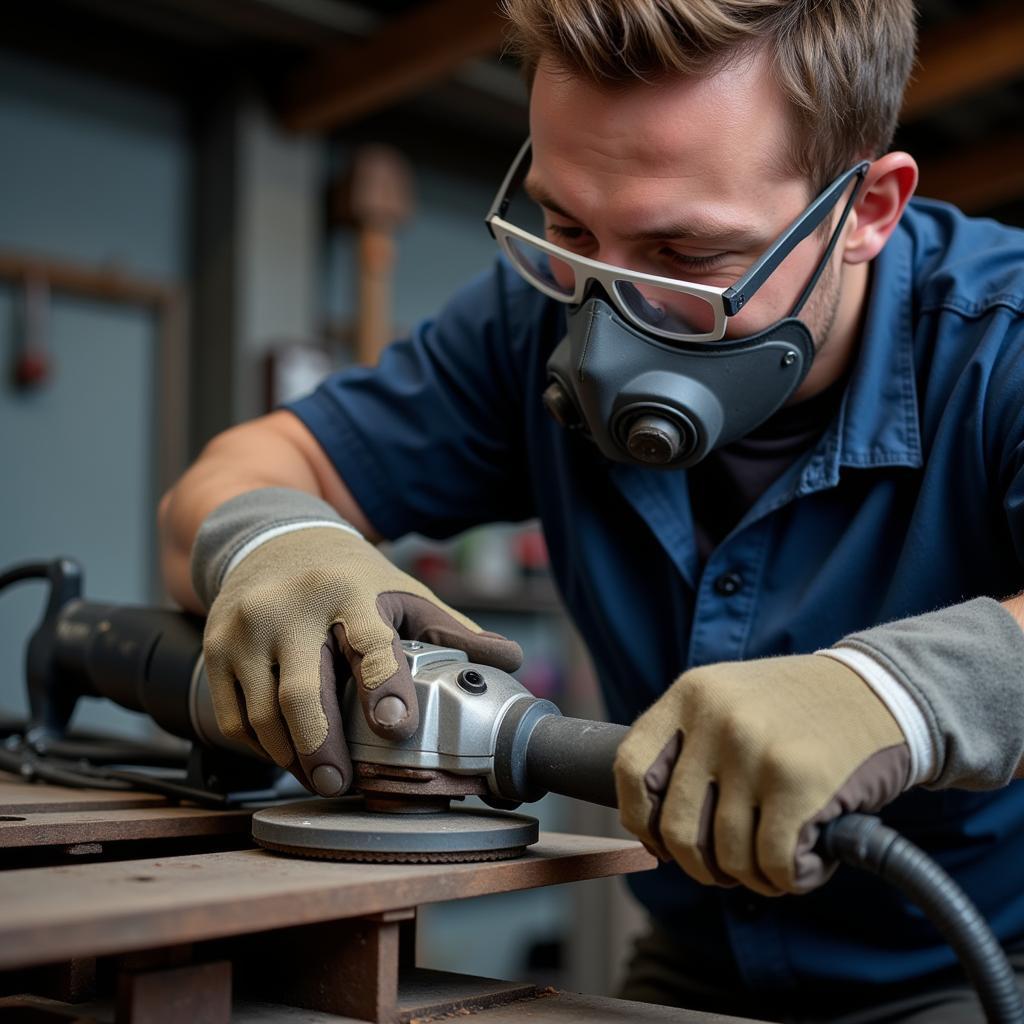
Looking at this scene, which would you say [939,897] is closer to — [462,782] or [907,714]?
[907,714]

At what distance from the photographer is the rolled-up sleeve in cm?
160

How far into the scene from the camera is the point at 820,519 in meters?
1.35

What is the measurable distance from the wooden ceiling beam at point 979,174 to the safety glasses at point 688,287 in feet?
15.7

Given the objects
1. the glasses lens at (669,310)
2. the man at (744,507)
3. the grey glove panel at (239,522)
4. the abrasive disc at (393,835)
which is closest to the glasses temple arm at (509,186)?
the man at (744,507)

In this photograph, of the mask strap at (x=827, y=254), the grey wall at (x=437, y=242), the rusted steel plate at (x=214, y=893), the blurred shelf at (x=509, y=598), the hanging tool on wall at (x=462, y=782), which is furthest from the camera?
the grey wall at (x=437, y=242)

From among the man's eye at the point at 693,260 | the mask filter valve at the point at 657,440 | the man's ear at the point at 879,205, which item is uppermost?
the man's ear at the point at 879,205

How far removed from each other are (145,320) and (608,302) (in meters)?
3.58

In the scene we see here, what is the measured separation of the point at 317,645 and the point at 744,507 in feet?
1.83

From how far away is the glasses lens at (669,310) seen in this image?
3.92 feet

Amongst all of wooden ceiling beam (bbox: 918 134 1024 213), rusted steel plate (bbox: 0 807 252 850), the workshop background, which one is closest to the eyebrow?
rusted steel plate (bbox: 0 807 252 850)

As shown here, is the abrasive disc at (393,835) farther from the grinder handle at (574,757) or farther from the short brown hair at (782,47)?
the short brown hair at (782,47)

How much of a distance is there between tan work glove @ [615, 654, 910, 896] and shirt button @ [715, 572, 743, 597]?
44cm

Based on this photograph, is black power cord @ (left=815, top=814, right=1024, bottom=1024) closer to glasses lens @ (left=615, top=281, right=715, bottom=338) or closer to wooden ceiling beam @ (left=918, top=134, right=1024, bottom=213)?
glasses lens @ (left=615, top=281, right=715, bottom=338)

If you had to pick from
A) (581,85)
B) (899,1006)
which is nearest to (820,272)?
(581,85)
